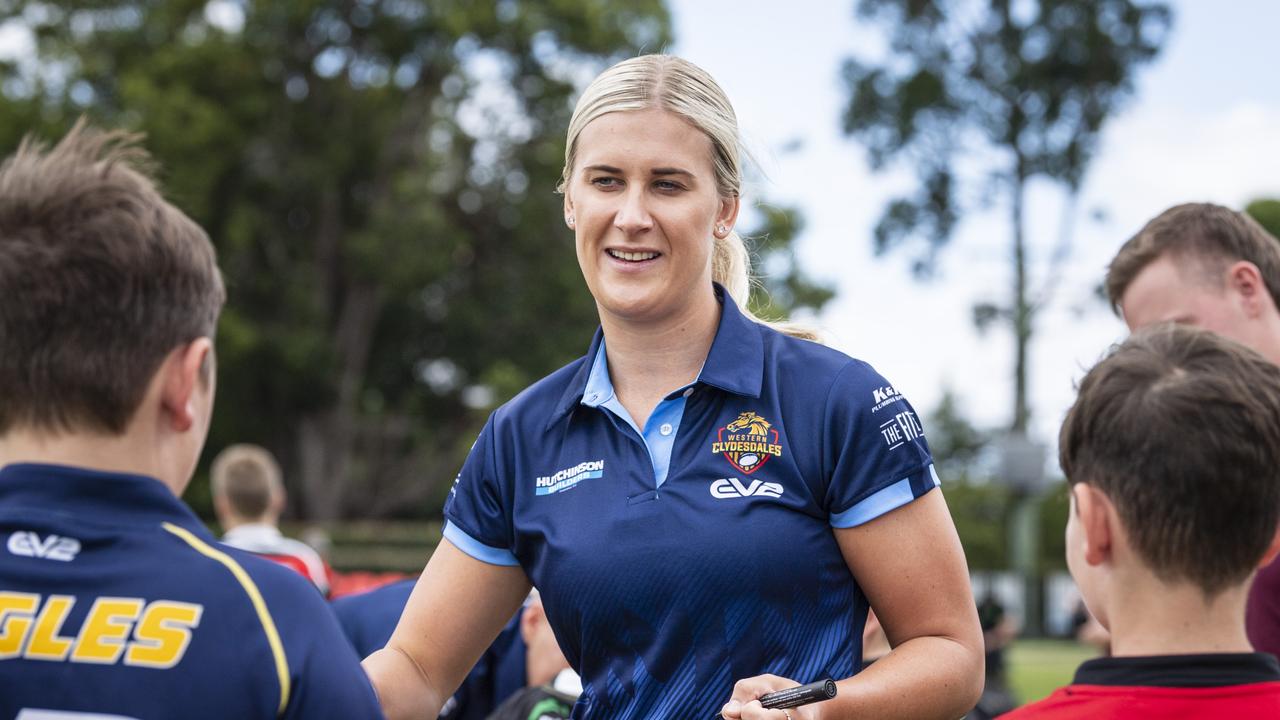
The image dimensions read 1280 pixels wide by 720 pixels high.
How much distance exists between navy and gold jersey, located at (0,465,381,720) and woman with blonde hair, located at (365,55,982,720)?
879 millimetres

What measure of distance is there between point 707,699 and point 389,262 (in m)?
28.1

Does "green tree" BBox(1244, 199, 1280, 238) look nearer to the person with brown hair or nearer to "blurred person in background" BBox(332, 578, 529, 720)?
"blurred person in background" BBox(332, 578, 529, 720)

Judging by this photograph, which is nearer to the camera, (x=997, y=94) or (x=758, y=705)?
(x=758, y=705)

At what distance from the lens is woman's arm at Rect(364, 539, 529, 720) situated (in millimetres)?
3156

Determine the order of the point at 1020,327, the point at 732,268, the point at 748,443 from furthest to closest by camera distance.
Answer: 1. the point at 1020,327
2. the point at 732,268
3. the point at 748,443

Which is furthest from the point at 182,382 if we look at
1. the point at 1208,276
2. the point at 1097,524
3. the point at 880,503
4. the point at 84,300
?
the point at 1208,276

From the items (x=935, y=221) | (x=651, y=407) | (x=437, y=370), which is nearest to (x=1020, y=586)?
(x=935, y=221)

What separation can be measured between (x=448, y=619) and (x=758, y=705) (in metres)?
0.89

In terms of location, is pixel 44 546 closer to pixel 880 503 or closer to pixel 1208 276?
pixel 880 503

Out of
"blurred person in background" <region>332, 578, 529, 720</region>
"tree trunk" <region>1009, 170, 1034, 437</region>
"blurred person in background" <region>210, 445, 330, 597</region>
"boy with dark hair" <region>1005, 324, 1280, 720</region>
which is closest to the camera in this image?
"boy with dark hair" <region>1005, 324, 1280, 720</region>

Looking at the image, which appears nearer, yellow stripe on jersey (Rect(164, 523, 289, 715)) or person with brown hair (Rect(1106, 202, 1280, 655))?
yellow stripe on jersey (Rect(164, 523, 289, 715))

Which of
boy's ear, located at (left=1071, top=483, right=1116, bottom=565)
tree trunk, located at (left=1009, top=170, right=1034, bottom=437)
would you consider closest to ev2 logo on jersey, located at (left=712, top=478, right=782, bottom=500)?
boy's ear, located at (left=1071, top=483, right=1116, bottom=565)

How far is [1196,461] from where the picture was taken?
7.63 ft

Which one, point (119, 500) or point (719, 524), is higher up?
point (119, 500)
